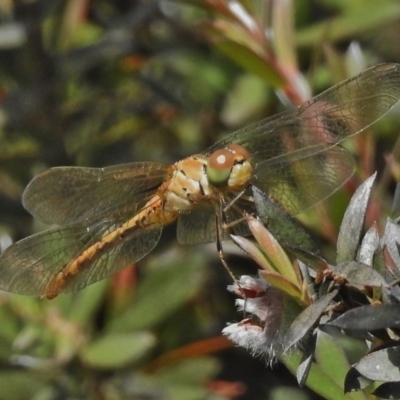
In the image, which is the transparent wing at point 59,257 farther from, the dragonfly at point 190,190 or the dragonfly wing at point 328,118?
the dragonfly wing at point 328,118

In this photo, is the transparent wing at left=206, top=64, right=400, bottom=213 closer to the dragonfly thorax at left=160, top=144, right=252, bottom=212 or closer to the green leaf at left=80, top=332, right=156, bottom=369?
the dragonfly thorax at left=160, top=144, right=252, bottom=212

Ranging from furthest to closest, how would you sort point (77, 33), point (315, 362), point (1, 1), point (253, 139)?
point (77, 33) → point (1, 1) → point (253, 139) → point (315, 362)

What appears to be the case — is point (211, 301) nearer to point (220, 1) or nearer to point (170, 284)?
point (170, 284)

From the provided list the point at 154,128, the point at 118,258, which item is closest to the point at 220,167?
the point at 118,258

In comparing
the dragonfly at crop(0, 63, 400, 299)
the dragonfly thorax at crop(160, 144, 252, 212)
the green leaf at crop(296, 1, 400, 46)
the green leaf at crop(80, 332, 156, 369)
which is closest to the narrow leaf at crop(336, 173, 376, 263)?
the dragonfly at crop(0, 63, 400, 299)

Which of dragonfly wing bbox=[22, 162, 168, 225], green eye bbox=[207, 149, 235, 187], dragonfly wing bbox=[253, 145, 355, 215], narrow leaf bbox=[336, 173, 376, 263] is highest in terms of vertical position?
narrow leaf bbox=[336, 173, 376, 263]

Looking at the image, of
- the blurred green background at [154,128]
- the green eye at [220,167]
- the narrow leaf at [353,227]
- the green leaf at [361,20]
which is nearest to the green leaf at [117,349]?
the blurred green background at [154,128]

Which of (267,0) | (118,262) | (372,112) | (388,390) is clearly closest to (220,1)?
(267,0)
